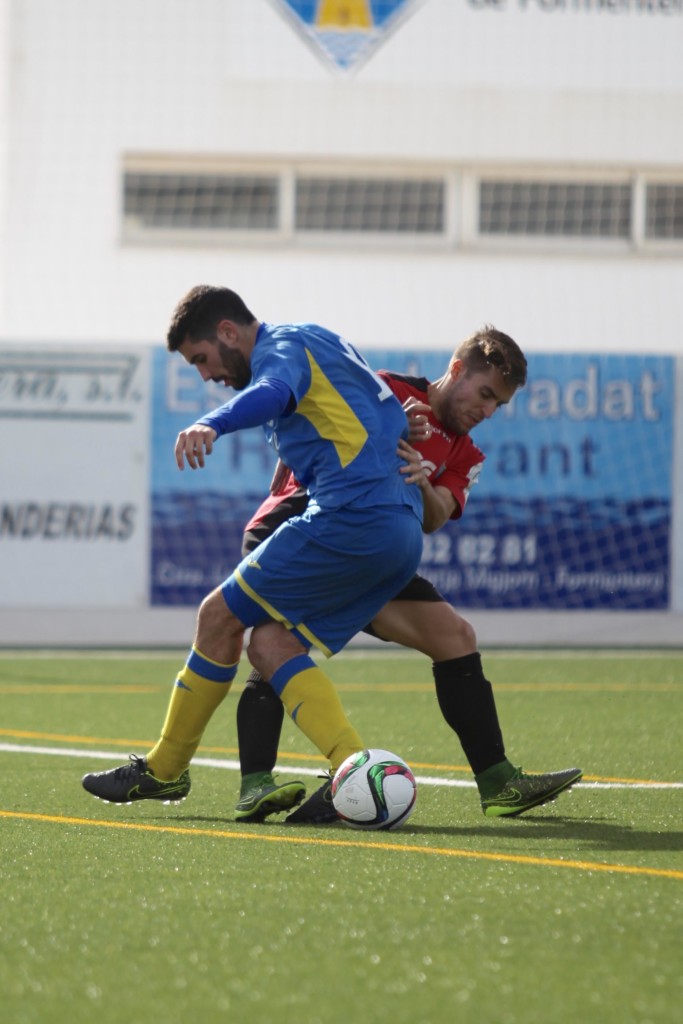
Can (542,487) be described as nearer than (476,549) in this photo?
No

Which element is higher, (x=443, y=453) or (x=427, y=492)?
(x=443, y=453)

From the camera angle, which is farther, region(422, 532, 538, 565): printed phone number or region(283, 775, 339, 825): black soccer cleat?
region(422, 532, 538, 565): printed phone number

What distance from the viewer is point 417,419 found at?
5688 mm

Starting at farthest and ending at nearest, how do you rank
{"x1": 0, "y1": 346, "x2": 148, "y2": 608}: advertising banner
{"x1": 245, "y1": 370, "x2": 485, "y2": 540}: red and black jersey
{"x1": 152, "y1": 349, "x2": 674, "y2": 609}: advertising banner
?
{"x1": 152, "y1": 349, "x2": 674, "y2": 609}: advertising banner → {"x1": 0, "y1": 346, "x2": 148, "y2": 608}: advertising banner → {"x1": 245, "y1": 370, "x2": 485, "y2": 540}: red and black jersey

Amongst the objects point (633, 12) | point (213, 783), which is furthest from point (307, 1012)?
point (633, 12)

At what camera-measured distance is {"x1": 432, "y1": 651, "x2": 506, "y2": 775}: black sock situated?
226 inches

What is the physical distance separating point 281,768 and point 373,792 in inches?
70.6

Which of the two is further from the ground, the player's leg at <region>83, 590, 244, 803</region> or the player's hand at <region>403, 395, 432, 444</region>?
the player's hand at <region>403, 395, 432, 444</region>

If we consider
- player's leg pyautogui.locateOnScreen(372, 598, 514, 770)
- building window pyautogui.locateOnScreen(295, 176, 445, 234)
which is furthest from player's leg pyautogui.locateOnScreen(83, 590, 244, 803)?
building window pyautogui.locateOnScreen(295, 176, 445, 234)

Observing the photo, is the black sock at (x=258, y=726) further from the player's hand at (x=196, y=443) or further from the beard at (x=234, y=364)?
the player's hand at (x=196, y=443)

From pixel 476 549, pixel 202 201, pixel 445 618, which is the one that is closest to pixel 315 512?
pixel 445 618

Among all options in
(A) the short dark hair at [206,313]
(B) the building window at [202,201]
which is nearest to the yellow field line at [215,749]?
(A) the short dark hair at [206,313]

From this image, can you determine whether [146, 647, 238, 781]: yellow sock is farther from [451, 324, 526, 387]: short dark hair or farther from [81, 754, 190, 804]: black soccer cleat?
[451, 324, 526, 387]: short dark hair

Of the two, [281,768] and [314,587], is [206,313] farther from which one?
[281,768]
